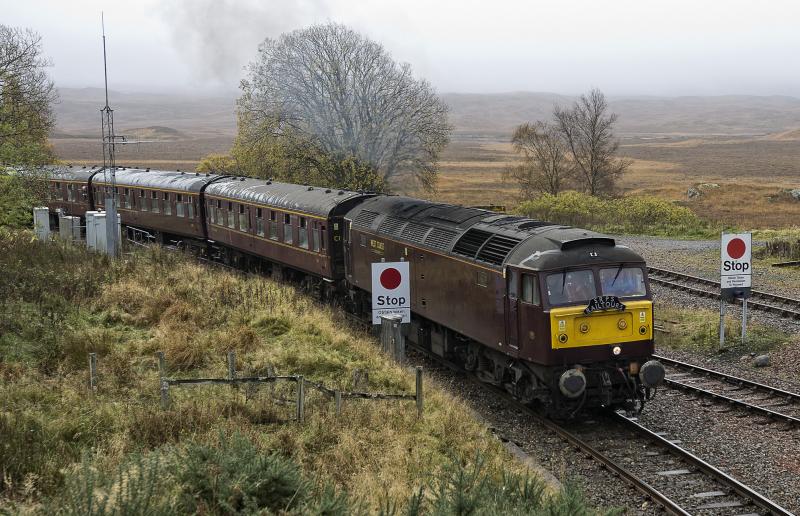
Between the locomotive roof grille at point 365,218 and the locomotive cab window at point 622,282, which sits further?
the locomotive roof grille at point 365,218

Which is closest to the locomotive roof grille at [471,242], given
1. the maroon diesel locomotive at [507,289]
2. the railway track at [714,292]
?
the maroon diesel locomotive at [507,289]

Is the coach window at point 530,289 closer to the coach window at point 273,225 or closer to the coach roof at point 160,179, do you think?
the coach window at point 273,225

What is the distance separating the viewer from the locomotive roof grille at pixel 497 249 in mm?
14688

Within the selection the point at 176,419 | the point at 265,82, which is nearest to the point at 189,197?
the point at 265,82

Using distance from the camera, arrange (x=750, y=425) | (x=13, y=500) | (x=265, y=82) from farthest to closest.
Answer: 1. (x=265, y=82)
2. (x=750, y=425)
3. (x=13, y=500)

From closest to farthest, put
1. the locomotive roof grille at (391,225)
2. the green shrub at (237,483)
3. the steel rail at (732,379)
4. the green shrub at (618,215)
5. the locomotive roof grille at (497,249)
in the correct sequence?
the green shrub at (237,483)
the locomotive roof grille at (497,249)
the steel rail at (732,379)
the locomotive roof grille at (391,225)
the green shrub at (618,215)

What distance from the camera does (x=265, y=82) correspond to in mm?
48312

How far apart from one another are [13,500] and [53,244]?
63.7 feet

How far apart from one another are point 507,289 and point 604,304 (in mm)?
1657

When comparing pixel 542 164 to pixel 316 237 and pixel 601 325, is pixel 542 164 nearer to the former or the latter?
pixel 316 237

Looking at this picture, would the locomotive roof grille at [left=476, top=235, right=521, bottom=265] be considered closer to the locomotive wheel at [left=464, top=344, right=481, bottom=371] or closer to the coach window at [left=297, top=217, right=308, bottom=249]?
the locomotive wheel at [left=464, top=344, right=481, bottom=371]

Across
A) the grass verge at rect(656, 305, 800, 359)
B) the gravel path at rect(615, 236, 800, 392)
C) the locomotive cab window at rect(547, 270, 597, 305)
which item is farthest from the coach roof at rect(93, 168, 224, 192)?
the locomotive cab window at rect(547, 270, 597, 305)

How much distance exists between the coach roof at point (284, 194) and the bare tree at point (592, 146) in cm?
3206

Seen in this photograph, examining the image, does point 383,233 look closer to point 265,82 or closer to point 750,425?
point 750,425
